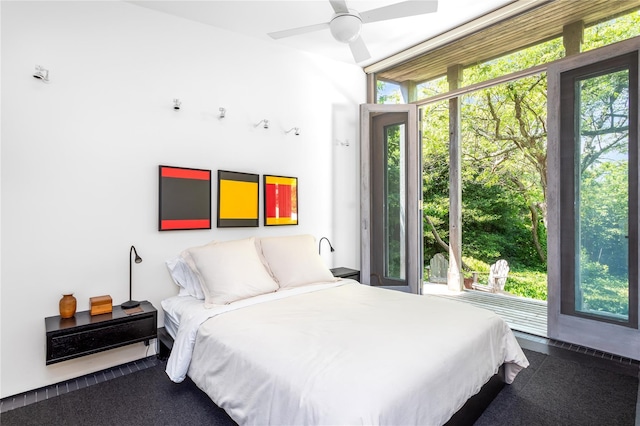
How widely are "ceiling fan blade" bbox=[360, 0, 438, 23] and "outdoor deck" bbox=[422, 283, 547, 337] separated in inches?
123

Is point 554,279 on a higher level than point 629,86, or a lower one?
lower

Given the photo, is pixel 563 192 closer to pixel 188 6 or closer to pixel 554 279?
pixel 554 279

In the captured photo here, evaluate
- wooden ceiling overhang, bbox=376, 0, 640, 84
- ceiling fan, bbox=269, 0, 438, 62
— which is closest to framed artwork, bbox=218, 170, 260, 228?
ceiling fan, bbox=269, 0, 438, 62

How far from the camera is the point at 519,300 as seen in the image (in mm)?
4863

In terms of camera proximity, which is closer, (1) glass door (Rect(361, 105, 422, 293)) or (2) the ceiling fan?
(2) the ceiling fan

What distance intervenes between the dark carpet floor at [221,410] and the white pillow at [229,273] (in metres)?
0.66

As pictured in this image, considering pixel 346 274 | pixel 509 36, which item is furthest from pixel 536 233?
pixel 346 274

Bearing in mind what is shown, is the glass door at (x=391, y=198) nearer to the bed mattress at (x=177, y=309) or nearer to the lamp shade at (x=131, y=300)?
the bed mattress at (x=177, y=309)

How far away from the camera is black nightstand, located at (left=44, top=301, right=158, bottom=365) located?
2.16 meters

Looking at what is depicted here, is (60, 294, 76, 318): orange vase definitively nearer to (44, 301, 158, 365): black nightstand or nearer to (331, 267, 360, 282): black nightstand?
(44, 301, 158, 365): black nightstand

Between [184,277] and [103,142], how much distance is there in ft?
4.02

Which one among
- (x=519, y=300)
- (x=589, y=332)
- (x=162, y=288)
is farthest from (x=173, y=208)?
→ (x=519, y=300)

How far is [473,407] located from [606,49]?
3.03 meters

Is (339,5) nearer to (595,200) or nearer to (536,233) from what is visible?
(595,200)
